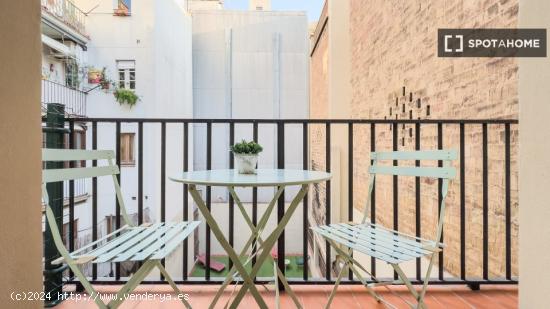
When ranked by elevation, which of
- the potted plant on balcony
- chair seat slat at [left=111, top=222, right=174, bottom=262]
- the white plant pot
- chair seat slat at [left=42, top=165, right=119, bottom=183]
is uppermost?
the potted plant on balcony

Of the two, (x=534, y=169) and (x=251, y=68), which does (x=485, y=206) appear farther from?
(x=251, y=68)

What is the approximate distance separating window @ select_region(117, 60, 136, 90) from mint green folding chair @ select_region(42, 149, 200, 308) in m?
8.38

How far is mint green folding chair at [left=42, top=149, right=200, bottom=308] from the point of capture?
4.14 ft

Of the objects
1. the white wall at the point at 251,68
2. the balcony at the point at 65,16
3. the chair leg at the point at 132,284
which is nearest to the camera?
the chair leg at the point at 132,284

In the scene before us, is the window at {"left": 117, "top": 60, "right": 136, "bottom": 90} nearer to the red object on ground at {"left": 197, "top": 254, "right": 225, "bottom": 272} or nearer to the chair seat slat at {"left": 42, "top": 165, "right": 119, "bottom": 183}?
the red object on ground at {"left": 197, "top": 254, "right": 225, "bottom": 272}

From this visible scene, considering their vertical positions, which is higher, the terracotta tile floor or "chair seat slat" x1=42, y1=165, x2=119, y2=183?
"chair seat slat" x1=42, y1=165, x2=119, y2=183

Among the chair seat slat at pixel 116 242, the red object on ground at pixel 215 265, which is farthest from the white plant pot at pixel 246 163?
the red object on ground at pixel 215 265

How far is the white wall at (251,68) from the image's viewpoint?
1142 centimetres

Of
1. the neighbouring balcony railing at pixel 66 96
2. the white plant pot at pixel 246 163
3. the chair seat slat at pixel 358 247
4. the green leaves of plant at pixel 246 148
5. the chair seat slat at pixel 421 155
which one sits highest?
the neighbouring balcony railing at pixel 66 96

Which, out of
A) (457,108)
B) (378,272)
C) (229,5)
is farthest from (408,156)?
(229,5)

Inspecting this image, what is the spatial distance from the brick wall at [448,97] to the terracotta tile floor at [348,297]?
0.31m

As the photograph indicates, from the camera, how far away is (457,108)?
2.69 metres

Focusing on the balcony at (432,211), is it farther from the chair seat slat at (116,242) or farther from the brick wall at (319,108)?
the brick wall at (319,108)

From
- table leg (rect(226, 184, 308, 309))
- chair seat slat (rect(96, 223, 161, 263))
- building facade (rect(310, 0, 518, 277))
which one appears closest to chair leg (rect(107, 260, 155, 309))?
chair seat slat (rect(96, 223, 161, 263))
